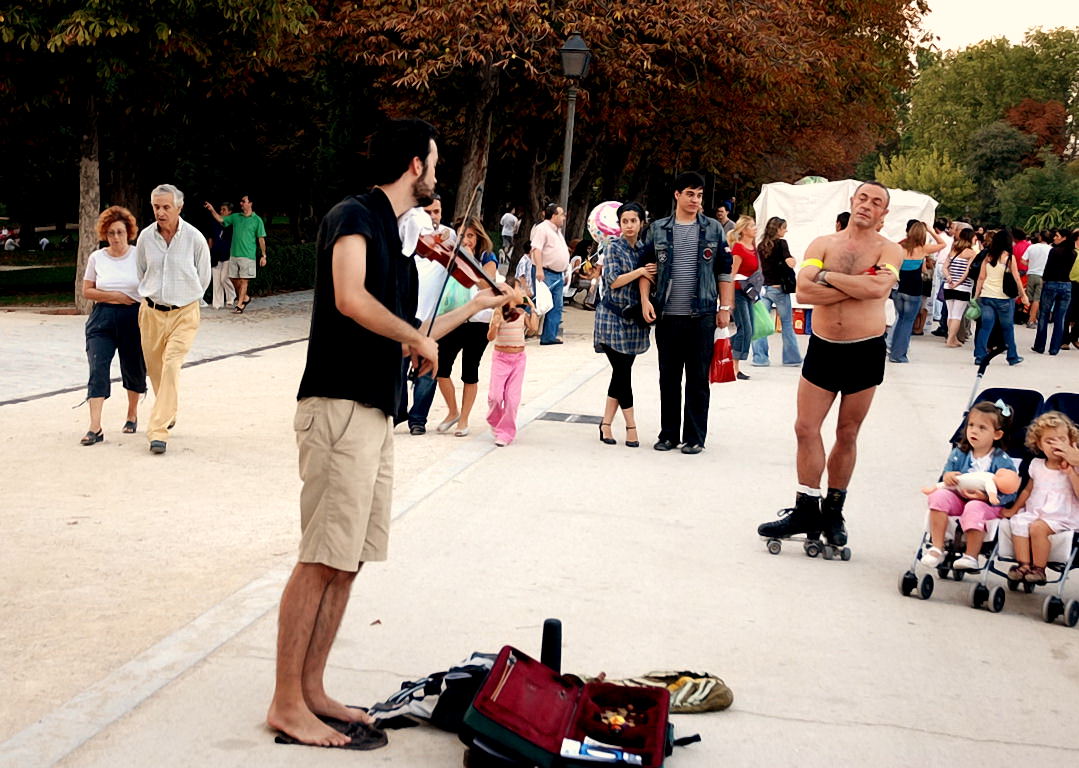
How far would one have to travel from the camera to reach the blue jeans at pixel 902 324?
1773 cm

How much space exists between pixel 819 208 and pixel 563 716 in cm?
2250

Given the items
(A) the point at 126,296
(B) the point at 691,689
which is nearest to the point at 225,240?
(A) the point at 126,296

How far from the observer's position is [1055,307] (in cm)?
2002

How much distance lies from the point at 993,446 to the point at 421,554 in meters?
2.92

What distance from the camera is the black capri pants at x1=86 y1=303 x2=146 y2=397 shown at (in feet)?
32.7

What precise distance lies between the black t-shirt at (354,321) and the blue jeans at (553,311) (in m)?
13.9

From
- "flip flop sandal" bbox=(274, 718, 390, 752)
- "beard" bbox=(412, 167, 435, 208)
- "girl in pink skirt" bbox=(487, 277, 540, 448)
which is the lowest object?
"flip flop sandal" bbox=(274, 718, 390, 752)

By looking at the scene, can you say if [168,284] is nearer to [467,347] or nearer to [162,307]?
[162,307]

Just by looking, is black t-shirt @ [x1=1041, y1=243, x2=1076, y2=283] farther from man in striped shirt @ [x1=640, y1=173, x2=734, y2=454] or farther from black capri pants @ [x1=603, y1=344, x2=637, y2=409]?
black capri pants @ [x1=603, y1=344, x2=637, y2=409]

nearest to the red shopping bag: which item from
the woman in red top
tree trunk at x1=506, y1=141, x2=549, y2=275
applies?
the woman in red top

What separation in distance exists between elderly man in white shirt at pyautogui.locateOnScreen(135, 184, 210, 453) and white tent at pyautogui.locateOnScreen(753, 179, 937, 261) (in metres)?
17.4

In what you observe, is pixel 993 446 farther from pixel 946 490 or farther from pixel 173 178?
pixel 173 178

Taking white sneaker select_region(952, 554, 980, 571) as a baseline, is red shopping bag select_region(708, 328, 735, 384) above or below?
above

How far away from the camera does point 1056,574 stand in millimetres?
7145
